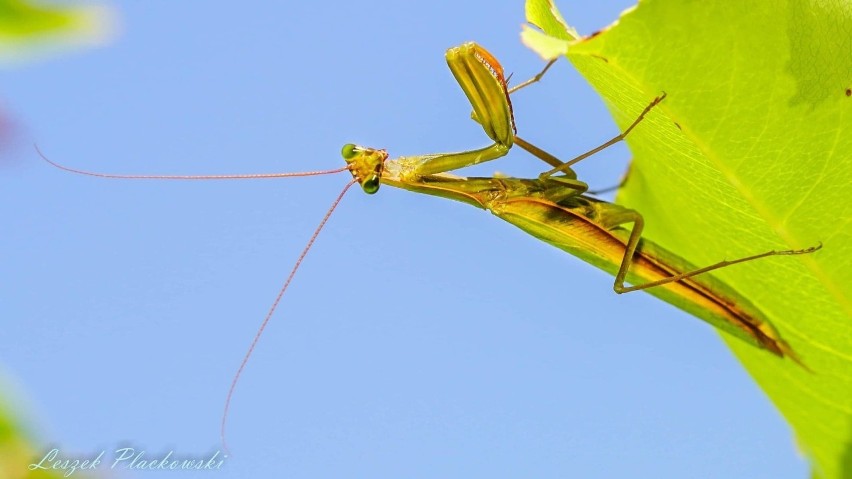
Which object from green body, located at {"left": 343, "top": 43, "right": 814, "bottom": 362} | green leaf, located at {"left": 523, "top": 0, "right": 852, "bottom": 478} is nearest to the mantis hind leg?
green body, located at {"left": 343, "top": 43, "right": 814, "bottom": 362}

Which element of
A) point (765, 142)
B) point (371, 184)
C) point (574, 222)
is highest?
point (574, 222)

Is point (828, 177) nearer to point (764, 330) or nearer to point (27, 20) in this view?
point (764, 330)

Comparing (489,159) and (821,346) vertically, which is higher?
(489,159)

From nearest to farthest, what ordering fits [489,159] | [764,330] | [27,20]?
[27,20] → [764,330] → [489,159]

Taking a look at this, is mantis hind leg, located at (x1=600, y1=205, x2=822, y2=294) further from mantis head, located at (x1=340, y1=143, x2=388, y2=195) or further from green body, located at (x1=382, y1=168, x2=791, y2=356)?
mantis head, located at (x1=340, y1=143, x2=388, y2=195)

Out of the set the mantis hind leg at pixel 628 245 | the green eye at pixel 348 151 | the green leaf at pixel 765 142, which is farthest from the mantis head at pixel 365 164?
the green leaf at pixel 765 142

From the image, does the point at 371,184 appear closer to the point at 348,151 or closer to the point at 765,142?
the point at 348,151

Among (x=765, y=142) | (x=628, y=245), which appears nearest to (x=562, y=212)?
(x=628, y=245)

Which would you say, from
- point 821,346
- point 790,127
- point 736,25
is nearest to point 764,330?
point 821,346
